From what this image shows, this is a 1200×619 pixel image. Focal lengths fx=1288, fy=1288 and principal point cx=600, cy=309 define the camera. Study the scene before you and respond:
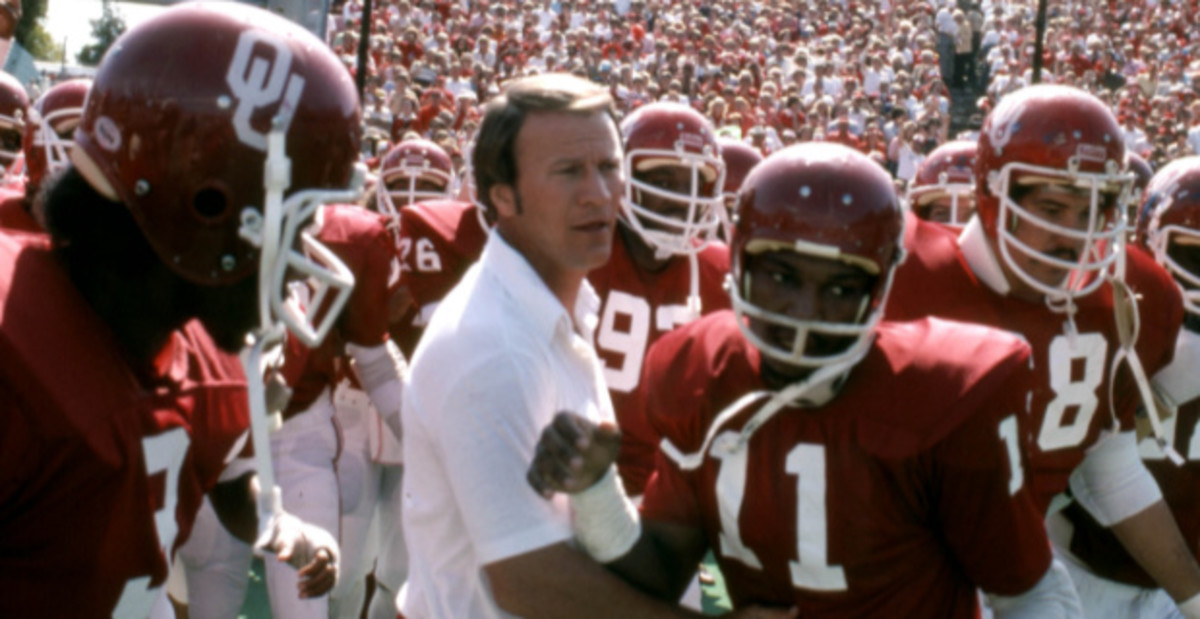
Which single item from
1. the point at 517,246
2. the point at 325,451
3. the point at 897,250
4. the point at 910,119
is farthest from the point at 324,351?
the point at 910,119

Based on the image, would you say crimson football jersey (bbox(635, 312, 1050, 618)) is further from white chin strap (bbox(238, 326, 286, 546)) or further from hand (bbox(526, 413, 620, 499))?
white chin strap (bbox(238, 326, 286, 546))

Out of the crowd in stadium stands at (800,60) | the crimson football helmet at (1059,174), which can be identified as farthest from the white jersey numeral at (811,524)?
Result: the crowd in stadium stands at (800,60)

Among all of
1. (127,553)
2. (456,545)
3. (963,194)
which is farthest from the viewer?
(963,194)

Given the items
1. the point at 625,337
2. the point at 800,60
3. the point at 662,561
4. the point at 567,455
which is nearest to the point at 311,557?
the point at 662,561

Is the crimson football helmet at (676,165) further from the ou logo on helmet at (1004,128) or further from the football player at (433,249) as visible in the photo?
the ou logo on helmet at (1004,128)

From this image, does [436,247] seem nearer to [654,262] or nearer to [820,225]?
[654,262]

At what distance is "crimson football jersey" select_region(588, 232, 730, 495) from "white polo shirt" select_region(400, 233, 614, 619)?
1.42 m

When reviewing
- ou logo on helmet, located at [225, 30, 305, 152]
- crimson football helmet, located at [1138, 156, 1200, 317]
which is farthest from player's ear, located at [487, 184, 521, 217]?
crimson football helmet, located at [1138, 156, 1200, 317]

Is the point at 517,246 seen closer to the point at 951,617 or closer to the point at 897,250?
the point at 897,250

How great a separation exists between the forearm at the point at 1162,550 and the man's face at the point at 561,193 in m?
1.64

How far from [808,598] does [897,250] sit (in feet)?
1.98

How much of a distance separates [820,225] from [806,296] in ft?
0.39

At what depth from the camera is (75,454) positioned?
1692mm

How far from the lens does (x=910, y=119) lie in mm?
16062
